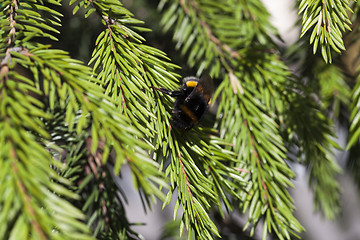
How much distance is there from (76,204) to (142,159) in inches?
10.5

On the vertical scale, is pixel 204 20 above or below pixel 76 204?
above

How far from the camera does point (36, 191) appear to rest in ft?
0.75

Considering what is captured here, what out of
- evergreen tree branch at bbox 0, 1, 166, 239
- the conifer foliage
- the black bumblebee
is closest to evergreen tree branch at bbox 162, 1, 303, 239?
the conifer foliage

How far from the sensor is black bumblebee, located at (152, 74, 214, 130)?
399mm

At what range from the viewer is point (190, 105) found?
40cm

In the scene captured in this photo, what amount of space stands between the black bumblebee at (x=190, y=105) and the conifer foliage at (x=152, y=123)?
19 mm

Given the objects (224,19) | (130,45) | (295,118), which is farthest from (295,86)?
(130,45)

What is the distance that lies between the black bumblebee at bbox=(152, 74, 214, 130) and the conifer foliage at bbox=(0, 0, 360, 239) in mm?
19

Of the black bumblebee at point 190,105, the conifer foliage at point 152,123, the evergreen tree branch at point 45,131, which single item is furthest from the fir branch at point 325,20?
the evergreen tree branch at point 45,131

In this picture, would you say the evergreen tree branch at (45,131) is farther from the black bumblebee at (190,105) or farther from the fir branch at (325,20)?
the fir branch at (325,20)

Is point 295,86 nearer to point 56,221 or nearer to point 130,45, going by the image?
point 130,45

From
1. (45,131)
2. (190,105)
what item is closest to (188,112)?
(190,105)

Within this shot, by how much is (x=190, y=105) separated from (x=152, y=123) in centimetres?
5

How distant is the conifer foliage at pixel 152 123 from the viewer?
261 millimetres
